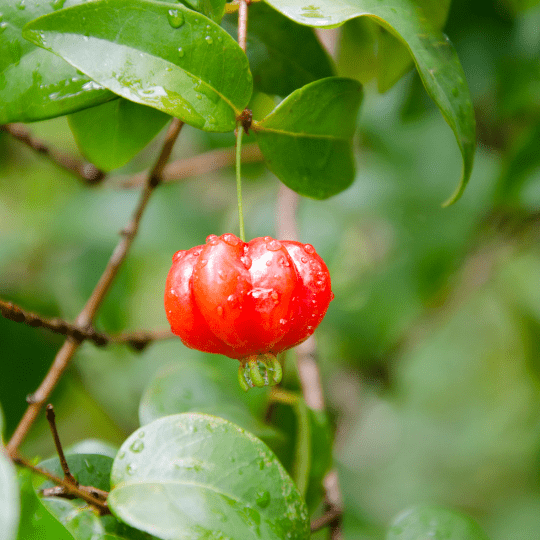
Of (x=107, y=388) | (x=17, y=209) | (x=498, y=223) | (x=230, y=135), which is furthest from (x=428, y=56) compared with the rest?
(x=17, y=209)

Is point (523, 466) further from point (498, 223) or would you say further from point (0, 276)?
point (0, 276)

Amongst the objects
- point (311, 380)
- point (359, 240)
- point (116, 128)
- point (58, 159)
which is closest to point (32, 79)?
point (116, 128)

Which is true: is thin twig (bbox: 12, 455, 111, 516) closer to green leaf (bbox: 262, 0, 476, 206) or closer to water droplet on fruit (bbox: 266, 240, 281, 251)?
water droplet on fruit (bbox: 266, 240, 281, 251)

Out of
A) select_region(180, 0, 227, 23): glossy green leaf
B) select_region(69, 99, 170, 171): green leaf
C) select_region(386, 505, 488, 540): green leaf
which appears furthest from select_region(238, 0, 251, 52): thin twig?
select_region(386, 505, 488, 540): green leaf

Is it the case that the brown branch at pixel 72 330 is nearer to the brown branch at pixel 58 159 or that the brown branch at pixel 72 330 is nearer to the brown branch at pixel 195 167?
the brown branch at pixel 58 159

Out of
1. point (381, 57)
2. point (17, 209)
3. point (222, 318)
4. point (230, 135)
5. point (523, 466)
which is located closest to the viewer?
point (222, 318)

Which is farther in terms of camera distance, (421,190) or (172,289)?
(421,190)
